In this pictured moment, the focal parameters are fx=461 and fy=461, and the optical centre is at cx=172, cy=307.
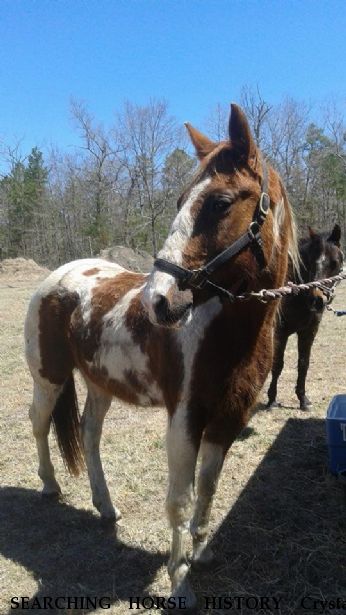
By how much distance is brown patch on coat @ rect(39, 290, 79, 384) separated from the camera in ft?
11.2

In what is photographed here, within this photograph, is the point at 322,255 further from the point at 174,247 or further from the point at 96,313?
the point at 174,247

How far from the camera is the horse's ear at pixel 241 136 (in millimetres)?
1930

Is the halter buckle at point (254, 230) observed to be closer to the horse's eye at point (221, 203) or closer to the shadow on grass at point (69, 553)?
the horse's eye at point (221, 203)

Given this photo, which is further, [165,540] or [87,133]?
[87,133]

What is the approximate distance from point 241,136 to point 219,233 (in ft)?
1.45

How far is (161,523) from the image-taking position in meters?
3.24

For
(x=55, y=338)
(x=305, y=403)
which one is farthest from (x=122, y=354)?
(x=305, y=403)

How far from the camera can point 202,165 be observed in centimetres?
207

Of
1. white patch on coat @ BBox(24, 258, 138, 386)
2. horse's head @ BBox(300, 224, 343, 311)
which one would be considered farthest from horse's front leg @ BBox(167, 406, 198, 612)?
horse's head @ BBox(300, 224, 343, 311)

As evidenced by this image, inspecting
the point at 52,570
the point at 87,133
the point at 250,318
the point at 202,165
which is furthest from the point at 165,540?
the point at 87,133

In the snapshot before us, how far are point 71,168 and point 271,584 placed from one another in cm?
4131

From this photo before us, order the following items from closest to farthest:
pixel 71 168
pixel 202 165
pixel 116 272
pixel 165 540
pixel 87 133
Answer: pixel 202 165
pixel 165 540
pixel 116 272
pixel 87 133
pixel 71 168

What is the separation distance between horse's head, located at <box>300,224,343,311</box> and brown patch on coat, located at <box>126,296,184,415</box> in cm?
259

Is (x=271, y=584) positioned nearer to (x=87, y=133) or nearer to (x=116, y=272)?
(x=116, y=272)
